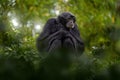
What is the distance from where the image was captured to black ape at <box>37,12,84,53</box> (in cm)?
799

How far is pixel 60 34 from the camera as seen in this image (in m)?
8.05

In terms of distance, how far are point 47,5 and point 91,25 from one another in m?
2.64

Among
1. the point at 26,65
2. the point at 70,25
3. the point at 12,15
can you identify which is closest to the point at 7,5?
the point at 12,15

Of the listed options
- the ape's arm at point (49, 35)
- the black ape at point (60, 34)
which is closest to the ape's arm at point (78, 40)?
the black ape at point (60, 34)

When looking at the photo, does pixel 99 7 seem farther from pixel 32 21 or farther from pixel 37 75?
pixel 37 75

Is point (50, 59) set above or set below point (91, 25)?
above

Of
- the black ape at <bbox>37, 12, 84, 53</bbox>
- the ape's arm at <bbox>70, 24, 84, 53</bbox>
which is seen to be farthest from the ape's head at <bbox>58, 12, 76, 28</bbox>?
the ape's arm at <bbox>70, 24, 84, 53</bbox>

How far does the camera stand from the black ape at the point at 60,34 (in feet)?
26.2

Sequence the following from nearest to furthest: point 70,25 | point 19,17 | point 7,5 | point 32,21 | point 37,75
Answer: point 37,75, point 70,25, point 7,5, point 19,17, point 32,21

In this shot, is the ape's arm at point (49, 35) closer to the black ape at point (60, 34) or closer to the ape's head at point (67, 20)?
the black ape at point (60, 34)

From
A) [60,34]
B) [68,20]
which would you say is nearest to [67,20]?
[68,20]

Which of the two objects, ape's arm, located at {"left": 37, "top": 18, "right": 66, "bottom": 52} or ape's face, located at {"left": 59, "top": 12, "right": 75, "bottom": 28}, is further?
ape's face, located at {"left": 59, "top": 12, "right": 75, "bottom": 28}

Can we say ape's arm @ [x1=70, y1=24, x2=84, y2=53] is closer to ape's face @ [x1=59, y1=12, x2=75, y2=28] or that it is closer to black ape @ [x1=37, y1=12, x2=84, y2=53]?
black ape @ [x1=37, y1=12, x2=84, y2=53]

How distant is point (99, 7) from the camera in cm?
2027
